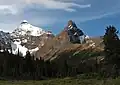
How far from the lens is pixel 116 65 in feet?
306

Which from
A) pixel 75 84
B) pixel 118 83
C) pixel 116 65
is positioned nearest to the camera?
pixel 118 83

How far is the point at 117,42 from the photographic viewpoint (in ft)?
317

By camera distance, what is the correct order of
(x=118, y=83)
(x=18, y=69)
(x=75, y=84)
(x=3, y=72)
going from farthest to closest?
(x=18, y=69), (x=3, y=72), (x=75, y=84), (x=118, y=83)

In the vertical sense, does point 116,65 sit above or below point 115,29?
below

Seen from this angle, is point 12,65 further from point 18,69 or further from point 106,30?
point 106,30

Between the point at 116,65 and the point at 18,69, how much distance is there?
100 metres

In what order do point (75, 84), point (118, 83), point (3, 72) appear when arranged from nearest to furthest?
point (118, 83)
point (75, 84)
point (3, 72)

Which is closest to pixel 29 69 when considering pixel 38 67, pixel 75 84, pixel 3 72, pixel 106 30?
pixel 38 67

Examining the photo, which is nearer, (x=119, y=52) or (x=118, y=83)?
(x=118, y=83)

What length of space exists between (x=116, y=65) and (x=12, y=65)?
11179 cm

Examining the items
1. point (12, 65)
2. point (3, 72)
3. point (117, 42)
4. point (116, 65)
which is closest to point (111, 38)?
point (117, 42)

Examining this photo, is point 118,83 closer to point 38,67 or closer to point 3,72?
point 3,72

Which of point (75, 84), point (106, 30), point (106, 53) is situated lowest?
point (75, 84)

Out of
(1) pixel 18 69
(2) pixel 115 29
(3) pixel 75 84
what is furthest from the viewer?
(1) pixel 18 69
